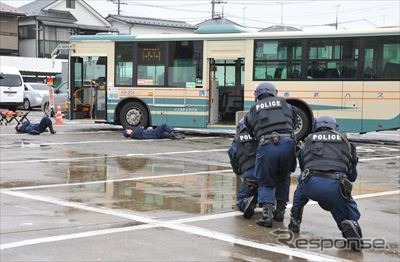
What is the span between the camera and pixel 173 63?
1903 cm

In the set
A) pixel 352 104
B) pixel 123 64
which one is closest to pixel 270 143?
pixel 352 104

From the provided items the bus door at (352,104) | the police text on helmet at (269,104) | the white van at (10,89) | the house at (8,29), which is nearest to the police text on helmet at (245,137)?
the police text on helmet at (269,104)

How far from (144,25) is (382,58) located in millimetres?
45462

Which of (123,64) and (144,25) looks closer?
(123,64)

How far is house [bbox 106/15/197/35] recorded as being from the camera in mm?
59688

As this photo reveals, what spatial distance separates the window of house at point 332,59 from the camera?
16938 millimetres

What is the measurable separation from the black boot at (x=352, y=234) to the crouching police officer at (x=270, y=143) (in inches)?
40.2

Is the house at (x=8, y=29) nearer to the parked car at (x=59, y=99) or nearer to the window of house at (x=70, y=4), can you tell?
the window of house at (x=70, y=4)

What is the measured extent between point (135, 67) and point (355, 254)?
14.2 m

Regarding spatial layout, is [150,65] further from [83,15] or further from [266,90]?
[83,15]

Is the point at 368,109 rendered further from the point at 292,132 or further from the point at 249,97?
the point at 292,132

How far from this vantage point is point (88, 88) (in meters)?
20.6

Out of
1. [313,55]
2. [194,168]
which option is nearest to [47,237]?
[194,168]

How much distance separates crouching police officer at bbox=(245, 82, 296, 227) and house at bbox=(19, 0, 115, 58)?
47.9 meters
